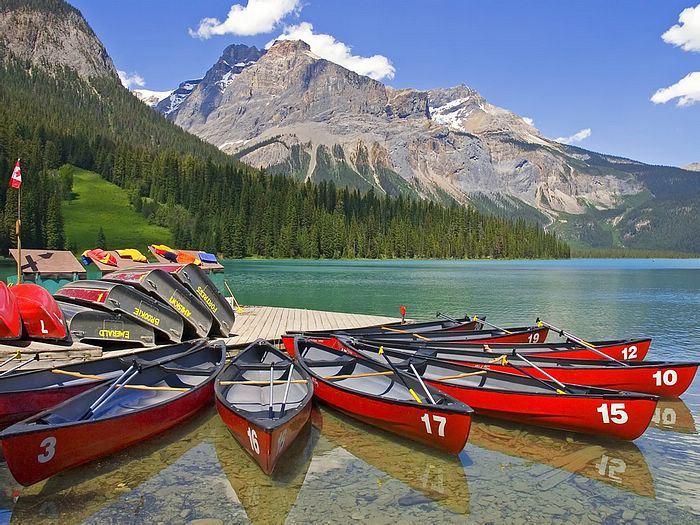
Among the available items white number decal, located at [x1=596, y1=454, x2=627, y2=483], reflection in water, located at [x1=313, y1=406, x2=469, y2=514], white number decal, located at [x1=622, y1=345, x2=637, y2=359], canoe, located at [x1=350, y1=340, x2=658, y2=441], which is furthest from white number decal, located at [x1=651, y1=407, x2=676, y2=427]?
reflection in water, located at [x1=313, y1=406, x2=469, y2=514]

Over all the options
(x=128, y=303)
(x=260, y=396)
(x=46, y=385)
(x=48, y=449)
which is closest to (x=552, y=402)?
(x=260, y=396)

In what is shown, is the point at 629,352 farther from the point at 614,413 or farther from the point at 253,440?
the point at 253,440

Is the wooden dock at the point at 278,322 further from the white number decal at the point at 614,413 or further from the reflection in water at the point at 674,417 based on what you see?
the reflection in water at the point at 674,417

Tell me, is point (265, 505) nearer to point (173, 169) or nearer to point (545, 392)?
point (545, 392)

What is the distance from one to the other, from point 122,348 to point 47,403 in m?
6.79

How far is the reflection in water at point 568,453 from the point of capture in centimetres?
996

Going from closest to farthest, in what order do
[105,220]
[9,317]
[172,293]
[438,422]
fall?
[438,422] → [9,317] → [172,293] → [105,220]

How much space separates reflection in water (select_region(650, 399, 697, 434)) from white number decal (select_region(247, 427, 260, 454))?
10546mm

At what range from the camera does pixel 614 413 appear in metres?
11.0

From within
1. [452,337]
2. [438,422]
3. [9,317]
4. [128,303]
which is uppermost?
[128,303]

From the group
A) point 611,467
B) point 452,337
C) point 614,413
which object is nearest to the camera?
point 611,467

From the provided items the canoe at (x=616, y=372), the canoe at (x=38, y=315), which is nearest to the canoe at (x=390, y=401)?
the canoe at (x=616, y=372)

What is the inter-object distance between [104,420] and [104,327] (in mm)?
8745

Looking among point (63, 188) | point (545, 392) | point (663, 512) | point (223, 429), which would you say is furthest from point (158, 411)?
point (63, 188)
